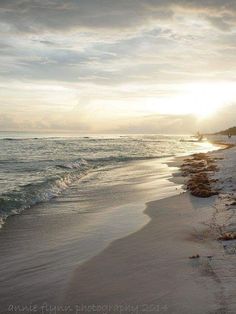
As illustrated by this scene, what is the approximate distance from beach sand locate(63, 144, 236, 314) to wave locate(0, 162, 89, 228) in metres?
6.11

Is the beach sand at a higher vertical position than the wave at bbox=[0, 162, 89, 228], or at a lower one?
lower

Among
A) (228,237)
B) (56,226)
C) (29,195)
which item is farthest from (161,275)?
(29,195)

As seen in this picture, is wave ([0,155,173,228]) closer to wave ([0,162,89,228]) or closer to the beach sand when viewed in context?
wave ([0,162,89,228])

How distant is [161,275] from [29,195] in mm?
11772

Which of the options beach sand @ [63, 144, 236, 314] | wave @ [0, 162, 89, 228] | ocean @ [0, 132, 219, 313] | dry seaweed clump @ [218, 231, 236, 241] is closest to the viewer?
beach sand @ [63, 144, 236, 314]

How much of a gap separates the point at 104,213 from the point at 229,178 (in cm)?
855

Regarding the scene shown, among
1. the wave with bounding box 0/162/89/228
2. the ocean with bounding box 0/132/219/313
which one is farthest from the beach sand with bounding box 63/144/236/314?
the wave with bounding box 0/162/89/228

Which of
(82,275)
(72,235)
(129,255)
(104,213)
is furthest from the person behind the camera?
(104,213)

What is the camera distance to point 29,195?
59.8 ft

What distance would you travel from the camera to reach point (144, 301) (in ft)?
21.7

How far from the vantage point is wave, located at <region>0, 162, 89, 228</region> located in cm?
1555

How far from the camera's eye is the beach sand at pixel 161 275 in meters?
6.46

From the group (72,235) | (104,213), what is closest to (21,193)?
(104,213)

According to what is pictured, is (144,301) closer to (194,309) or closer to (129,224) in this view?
(194,309)
